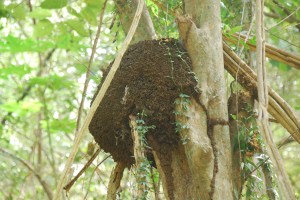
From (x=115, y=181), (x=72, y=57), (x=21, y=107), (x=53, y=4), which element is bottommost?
(x=115, y=181)

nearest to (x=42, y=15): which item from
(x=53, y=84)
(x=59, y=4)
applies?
(x=59, y=4)

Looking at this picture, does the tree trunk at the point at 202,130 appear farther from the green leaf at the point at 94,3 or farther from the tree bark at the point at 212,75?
the green leaf at the point at 94,3

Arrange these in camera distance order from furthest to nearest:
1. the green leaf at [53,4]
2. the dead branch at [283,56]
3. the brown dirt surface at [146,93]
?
the green leaf at [53,4] → the dead branch at [283,56] → the brown dirt surface at [146,93]

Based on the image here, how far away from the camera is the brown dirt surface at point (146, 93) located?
1.53 meters

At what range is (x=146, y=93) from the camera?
61.0 inches

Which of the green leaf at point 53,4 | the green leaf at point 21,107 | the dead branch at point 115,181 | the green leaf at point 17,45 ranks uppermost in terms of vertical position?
the green leaf at point 17,45

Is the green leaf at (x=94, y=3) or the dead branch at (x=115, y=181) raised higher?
the green leaf at (x=94, y=3)

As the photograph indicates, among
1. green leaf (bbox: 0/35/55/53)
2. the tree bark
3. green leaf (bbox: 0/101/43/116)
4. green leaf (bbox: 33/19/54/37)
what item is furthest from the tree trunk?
green leaf (bbox: 0/101/43/116)

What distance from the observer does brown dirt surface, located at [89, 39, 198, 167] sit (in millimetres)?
1526

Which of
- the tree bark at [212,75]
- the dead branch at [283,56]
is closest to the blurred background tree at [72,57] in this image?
the dead branch at [283,56]

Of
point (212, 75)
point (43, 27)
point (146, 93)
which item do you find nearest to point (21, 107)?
point (43, 27)

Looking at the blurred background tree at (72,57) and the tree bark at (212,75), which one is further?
the blurred background tree at (72,57)

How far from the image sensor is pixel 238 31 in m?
1.95

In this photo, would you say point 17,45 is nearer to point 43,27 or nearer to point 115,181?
point 43,27
